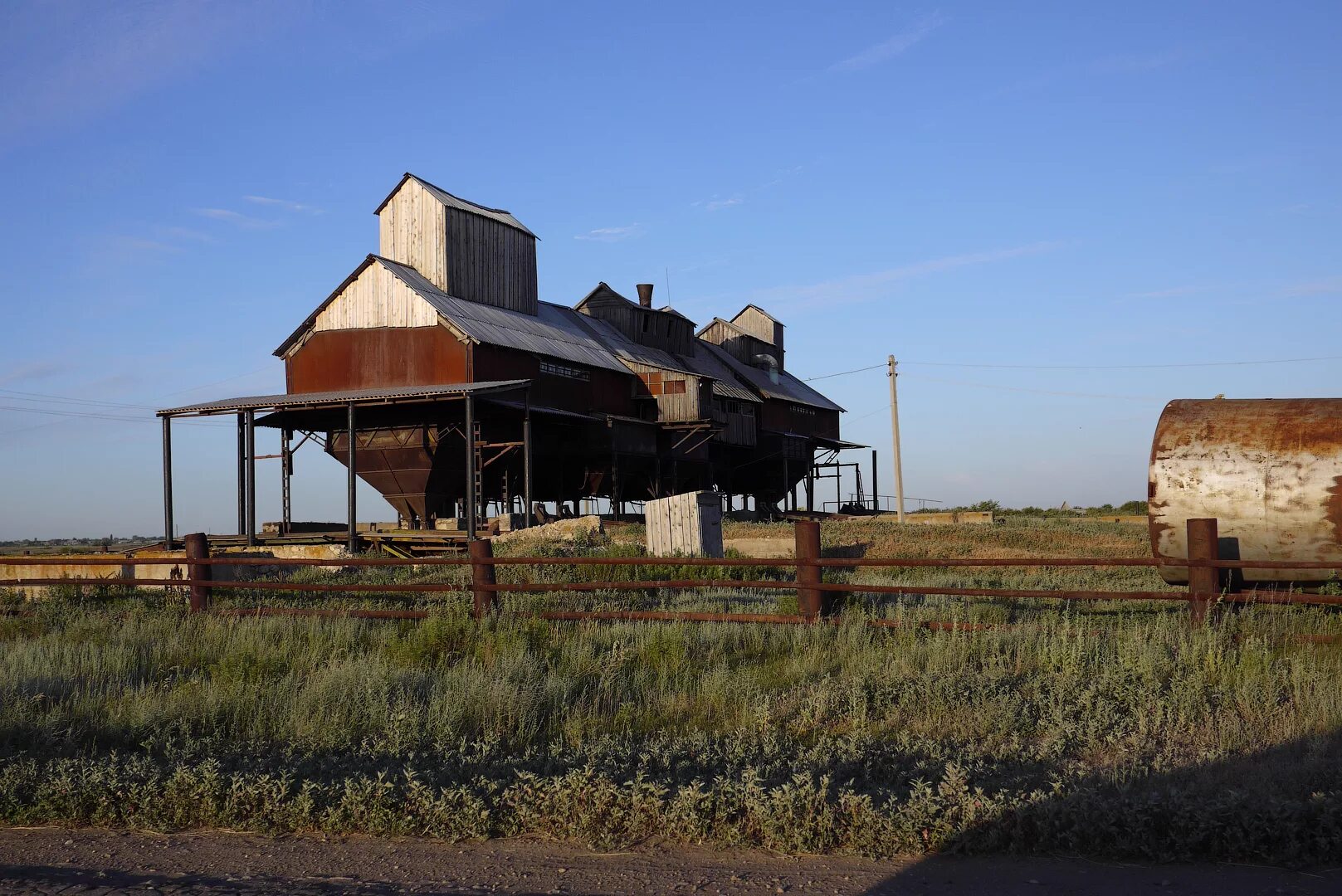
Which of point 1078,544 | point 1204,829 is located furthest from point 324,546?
point 1204,829

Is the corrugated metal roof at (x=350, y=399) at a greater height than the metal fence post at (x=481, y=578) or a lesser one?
greater

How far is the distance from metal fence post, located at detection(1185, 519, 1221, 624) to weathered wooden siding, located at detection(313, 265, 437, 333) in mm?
27884

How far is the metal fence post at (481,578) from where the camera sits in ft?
39.6

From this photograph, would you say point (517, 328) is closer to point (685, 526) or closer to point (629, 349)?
point (629, 349)

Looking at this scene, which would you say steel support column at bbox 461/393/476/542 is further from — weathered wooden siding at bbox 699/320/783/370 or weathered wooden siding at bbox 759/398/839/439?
weathered wooden siding at bbox 699/320/783/370

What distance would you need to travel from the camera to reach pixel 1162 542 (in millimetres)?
12109

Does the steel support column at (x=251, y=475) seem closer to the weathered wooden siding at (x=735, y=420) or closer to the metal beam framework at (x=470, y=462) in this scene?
the metal beam framework at (x=470, y=462)

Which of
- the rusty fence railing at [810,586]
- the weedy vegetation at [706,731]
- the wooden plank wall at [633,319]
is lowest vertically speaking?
the weedy vegetation at [706,731]

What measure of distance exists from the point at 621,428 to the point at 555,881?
36930mm

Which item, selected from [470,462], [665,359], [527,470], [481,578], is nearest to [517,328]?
[527,470]

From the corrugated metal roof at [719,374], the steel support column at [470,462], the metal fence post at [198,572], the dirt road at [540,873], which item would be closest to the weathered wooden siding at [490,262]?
the corrugated metal roof at [719,374]

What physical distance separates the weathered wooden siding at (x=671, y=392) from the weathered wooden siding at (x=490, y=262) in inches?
201

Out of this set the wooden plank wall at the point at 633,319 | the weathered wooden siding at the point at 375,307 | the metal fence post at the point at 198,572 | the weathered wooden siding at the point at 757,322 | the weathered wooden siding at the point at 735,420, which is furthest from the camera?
the weathered wooden siding at the point at 757,322

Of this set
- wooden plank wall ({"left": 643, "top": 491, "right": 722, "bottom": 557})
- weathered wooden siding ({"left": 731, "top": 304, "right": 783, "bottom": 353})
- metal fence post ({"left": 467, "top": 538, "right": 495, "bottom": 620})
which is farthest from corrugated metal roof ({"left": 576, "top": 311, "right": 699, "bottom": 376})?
metal fence post ({"left": 467, "top": 538, "right": 495, "bottom": 620})
